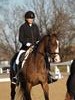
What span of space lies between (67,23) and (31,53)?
4333 cm

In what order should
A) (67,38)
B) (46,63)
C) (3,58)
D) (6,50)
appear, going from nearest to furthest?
(46,63) < (67,38) < (6,50) < (3,58)

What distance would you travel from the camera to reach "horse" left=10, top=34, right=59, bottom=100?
11.6m

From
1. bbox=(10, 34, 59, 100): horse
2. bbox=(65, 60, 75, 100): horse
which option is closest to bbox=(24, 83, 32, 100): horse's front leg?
bbox=(10, 34, 59, 100): horse

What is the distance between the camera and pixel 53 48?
11.4 meters

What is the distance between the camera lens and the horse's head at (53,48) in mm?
11298

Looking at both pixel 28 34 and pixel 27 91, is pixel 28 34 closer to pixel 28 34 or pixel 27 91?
pixel 28 34

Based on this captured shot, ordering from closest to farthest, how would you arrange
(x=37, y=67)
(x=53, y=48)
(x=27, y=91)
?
(x=53, y=48)
(x=27, y=91)
(x=37, y=67)

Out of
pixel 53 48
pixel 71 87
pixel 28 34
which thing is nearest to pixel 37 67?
pixel 53 48

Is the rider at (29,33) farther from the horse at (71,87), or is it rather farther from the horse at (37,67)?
the horse at (71,87)

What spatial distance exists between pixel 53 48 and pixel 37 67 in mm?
853

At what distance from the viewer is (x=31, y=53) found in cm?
1218

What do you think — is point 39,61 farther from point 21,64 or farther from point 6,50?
point 6,50

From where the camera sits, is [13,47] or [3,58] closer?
[13,47]

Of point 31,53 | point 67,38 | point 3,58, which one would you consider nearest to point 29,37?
point 31,53
